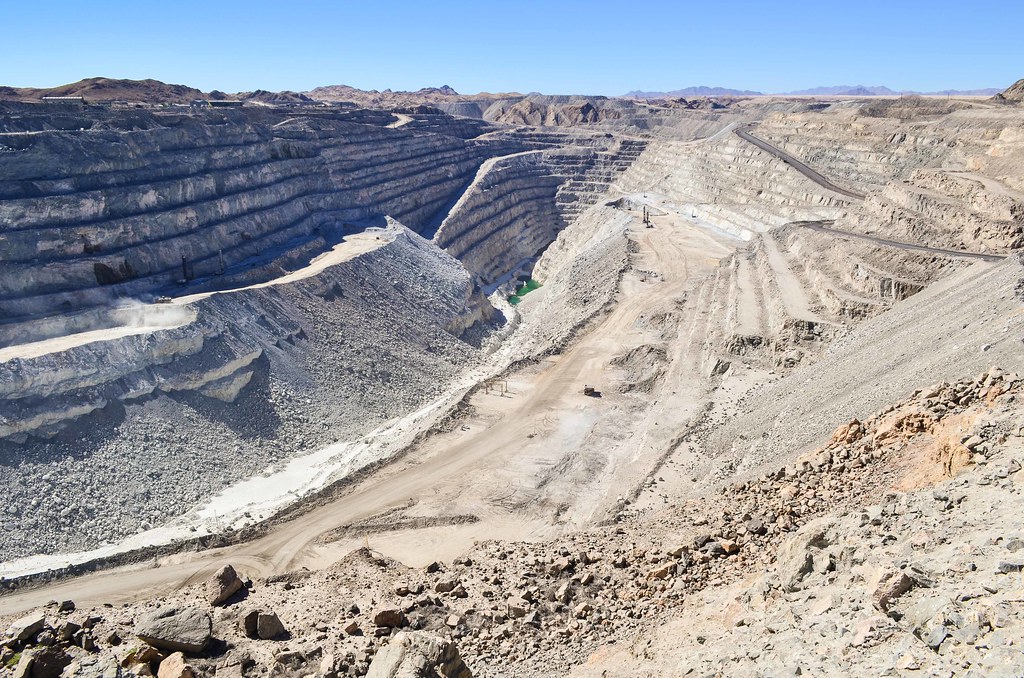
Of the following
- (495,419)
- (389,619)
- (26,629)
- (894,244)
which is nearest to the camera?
(26,629)

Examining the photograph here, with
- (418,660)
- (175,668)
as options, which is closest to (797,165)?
(418,660)

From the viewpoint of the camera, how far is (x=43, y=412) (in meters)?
31.0

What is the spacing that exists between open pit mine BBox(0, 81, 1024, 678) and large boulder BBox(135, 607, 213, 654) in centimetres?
6

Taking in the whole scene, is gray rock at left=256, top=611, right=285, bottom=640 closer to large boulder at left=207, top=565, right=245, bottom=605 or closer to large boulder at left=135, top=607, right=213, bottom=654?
large boulder at left=135, top=607, right=213, bottom=654

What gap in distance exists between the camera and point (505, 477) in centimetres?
3192

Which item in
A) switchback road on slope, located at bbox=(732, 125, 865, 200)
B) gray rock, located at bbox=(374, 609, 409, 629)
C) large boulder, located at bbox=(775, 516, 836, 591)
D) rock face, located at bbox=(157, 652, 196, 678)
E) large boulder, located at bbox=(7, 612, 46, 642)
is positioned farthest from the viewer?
switchback road on slope, located at bbox=(732, 125, 865, 200)

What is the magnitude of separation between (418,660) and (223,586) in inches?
350

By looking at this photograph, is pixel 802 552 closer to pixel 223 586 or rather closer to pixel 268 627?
pixel 268 627

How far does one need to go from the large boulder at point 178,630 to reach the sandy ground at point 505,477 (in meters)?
10.3

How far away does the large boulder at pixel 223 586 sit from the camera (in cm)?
2025

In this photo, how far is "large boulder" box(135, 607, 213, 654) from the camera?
15828mm

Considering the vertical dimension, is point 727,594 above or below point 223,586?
above

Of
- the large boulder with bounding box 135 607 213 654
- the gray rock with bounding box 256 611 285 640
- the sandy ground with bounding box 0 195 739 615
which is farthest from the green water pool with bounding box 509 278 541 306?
the large boulder with bounding box 135 607 213 654

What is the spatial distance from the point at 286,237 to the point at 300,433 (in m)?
23.0
